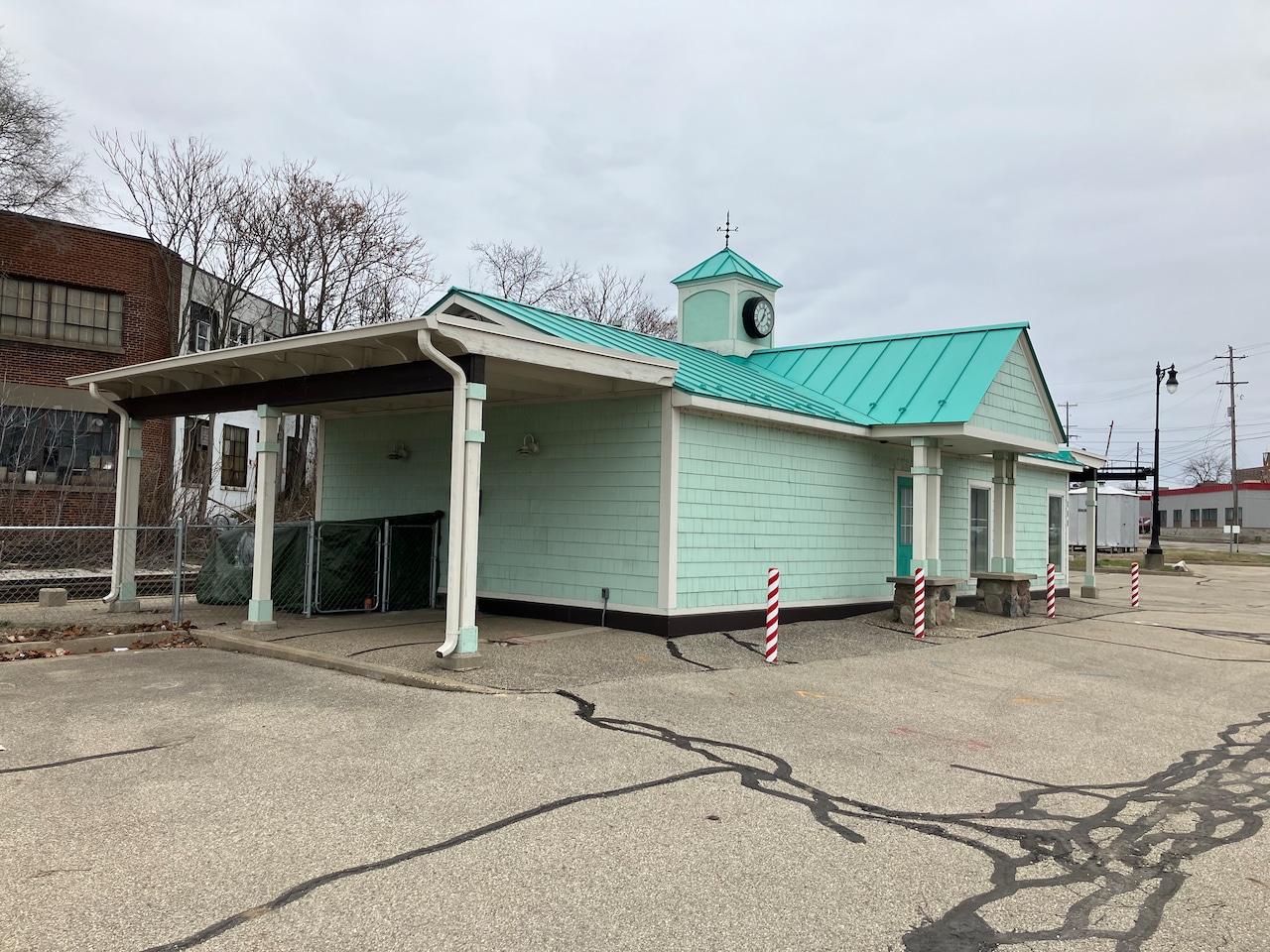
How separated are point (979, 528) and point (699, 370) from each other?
7.63 meters

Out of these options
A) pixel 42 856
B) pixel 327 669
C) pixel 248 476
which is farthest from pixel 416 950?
pixel 248 476

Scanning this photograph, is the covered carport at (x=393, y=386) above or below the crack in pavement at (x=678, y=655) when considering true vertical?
above

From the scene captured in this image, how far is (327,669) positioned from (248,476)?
887 inches

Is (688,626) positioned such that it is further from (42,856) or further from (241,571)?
(42,856)

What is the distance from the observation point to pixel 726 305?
1942 centimetres

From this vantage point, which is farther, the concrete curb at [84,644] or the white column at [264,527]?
the white column at [264,527]

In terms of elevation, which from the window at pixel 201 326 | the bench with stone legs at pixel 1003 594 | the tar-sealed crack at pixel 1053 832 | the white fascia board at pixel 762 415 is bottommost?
the tar-sealed crack at pixel 1053 832

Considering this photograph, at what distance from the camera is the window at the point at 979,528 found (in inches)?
732

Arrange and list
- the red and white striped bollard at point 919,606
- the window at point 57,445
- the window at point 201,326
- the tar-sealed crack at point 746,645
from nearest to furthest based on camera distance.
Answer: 1. the tar-sealed crack at point 746,645
2. the red and white striped bollard at point 919,606
3. the window at point 57,445
4. the window at point 201,326

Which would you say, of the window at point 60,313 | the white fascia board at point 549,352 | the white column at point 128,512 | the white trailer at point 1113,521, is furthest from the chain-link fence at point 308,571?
the white trailer at point 1113,521

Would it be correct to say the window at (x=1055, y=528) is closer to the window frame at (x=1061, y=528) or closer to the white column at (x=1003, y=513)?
the window frame at (x=1061, y=528)

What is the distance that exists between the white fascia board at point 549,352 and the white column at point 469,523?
0.47 metres

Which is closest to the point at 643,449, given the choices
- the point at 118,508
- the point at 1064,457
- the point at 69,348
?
the point at 118,508

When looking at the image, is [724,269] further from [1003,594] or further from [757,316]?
[1003,594]
